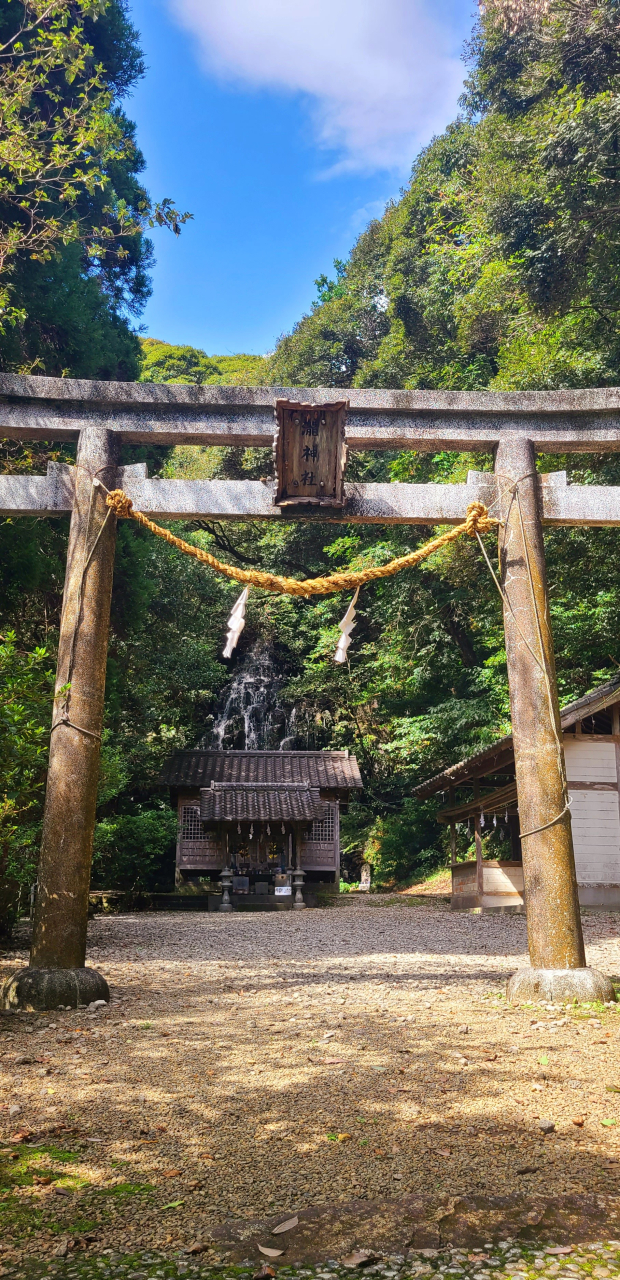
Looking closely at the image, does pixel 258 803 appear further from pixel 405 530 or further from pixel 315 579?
pixel 315 579

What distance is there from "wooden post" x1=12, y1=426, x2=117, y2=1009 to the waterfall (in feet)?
64.0

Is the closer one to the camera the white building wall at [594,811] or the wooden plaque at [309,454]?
the wooden plaque at [309,454]

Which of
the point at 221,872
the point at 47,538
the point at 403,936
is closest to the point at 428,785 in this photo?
the point at 221,872

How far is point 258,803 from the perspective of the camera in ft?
58.5

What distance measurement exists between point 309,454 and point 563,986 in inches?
157

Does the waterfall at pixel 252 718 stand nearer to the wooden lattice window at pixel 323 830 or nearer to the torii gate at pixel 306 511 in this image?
the wooden lattice window at pixel 323 830

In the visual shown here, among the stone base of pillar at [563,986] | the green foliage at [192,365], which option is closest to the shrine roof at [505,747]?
the stone base of pillar at [563,986]

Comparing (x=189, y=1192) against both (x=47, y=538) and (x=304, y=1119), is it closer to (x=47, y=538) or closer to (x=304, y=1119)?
(x=304, y=1119)

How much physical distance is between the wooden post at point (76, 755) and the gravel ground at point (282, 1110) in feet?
0.96

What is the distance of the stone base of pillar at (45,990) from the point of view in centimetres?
513

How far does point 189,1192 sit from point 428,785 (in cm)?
1441

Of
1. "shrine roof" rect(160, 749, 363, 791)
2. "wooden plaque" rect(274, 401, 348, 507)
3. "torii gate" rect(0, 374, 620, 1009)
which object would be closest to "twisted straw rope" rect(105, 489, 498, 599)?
"torii gate" rect(0, 374, 620, 1009)

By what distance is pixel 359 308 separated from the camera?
30.3m

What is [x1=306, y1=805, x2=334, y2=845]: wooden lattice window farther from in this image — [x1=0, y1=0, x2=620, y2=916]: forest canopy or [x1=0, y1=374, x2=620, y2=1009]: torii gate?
[x1=0, y1=374, x2=620, y2=1009]: torii gate
